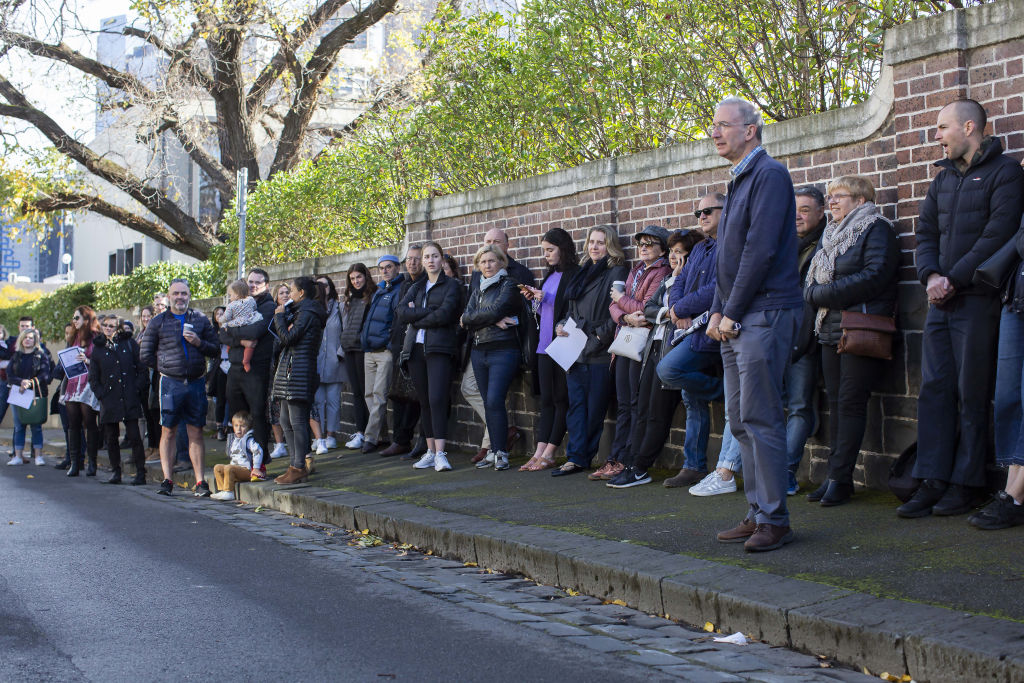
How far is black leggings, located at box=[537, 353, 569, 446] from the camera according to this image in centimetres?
987

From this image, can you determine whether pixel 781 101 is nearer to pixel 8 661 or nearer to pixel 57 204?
pixel 8 661

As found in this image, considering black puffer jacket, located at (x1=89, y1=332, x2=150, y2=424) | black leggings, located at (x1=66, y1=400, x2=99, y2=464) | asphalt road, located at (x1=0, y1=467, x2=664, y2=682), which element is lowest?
asphalt road, located at (x1=0, y1=467, x2=664, y2=682)

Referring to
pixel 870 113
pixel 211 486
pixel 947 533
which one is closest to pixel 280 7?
pixel 211 486

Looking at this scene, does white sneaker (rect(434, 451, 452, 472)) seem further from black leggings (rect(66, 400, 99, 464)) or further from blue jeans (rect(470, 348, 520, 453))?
black leggings (rect(66, 400, 99, 464))

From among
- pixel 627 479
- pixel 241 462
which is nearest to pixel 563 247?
pixel 627 479

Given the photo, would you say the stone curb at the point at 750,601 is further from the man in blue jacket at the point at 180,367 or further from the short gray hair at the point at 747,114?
the man in blue jacket at the point at 180,367

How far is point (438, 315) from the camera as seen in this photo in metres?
10.7

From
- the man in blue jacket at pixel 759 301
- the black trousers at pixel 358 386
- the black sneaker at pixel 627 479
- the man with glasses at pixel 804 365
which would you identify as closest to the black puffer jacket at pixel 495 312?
the black sneaker at pixel 627 479

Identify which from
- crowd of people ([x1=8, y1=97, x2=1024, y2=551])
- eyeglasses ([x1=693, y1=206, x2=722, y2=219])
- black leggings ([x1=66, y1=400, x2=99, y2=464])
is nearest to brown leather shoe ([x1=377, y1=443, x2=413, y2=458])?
crowd of people ([x1=8, y1=97, x2=1024, y2=551])

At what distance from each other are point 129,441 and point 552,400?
17.4ft

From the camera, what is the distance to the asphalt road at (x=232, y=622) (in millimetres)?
4676

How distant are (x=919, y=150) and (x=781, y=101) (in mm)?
4365

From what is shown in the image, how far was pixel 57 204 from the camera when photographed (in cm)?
2814

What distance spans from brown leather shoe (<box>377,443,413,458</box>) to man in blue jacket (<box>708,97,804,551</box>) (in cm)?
635
